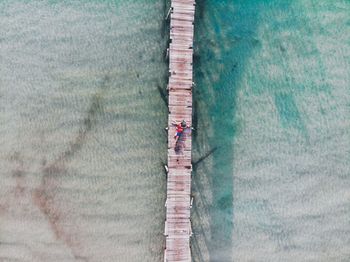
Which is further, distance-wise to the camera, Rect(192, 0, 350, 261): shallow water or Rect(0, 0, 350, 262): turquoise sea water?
Rect(192, 0, 350, 261): shallow water

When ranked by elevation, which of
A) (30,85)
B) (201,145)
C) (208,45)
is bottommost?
(201,145)

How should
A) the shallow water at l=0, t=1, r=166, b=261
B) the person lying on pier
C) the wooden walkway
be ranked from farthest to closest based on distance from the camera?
the shallow water at l=0, t=1, r=166, b=261
the wooden walkway
the person lying on pier

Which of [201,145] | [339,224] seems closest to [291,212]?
[339,224]

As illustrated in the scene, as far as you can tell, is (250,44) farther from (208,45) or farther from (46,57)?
(46,57)

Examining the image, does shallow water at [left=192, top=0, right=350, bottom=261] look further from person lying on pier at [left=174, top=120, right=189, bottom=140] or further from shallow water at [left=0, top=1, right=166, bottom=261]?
shallow water at [left=0, top=1, right=166, bottom=261]

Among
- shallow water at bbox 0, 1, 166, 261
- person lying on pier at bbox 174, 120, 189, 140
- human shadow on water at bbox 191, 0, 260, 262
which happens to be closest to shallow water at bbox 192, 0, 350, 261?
human shadow on water at bbox 191, 0, 260, 262

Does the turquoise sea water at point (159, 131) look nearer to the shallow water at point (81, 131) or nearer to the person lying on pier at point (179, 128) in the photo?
the shallow water at point (81, 131)
